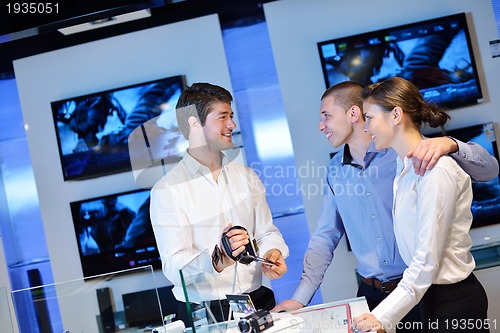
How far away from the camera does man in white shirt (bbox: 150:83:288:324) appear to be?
104 inches

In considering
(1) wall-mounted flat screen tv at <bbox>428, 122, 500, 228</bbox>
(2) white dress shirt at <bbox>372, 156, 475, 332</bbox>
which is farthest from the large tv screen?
(2) white dress shirt at <bbox>372, 156, 475, 332</bbox>

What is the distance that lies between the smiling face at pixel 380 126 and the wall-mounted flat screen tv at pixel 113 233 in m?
2.06

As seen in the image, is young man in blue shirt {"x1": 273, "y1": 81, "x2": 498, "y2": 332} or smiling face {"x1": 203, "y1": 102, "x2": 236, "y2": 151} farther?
young man in blue shirt {"x1": 273, "y1": 81, "x2": 498, "y2": 332}

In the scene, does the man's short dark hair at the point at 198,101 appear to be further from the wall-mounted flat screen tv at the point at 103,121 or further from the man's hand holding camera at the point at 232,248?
the wall-mounted flat screen tv at the point at 103,121

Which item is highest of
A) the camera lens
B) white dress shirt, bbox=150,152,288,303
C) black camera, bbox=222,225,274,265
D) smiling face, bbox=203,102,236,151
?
smiling face, bbox=203,102,236,151

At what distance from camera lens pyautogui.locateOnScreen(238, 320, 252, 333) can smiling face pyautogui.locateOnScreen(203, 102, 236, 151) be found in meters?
0.93

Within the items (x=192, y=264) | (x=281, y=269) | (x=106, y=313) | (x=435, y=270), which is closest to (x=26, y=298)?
(x=106, y=313)

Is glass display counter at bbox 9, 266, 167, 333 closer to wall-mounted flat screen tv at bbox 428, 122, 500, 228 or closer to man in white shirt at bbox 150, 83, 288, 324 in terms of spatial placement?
man in white shirt at bbox 150, 83, 288, 324

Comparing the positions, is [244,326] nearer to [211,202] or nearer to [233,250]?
Answer: [233,250]

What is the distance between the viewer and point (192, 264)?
2027 millimetres

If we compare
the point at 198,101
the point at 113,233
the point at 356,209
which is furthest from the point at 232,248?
the point at 113,233

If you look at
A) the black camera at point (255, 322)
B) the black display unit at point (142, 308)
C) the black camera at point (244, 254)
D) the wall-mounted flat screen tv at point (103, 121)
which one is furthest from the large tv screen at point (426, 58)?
the black display unit at point (142, 308)

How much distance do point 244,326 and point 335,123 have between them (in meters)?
1.36

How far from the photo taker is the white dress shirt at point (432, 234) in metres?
2.22
